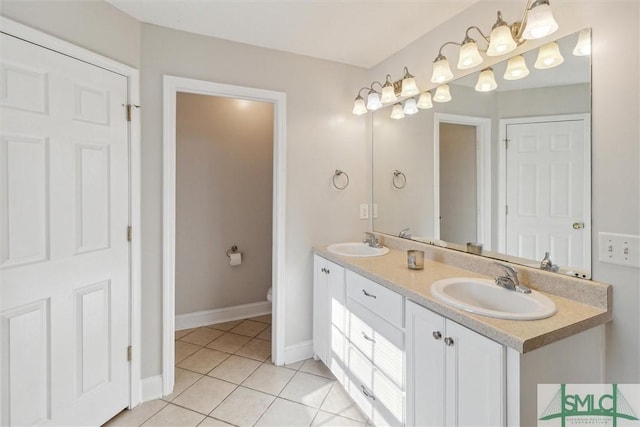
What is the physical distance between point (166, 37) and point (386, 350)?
7.32 feet

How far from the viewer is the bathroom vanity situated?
38.3 inches

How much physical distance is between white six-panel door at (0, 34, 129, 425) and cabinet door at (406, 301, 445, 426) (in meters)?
1.60

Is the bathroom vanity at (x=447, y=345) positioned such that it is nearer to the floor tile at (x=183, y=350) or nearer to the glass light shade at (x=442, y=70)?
the glass light shade at (x=442, y=70)

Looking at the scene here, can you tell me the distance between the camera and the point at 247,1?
1.65 meters

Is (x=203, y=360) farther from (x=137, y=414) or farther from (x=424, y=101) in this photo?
(x=424, y=101)

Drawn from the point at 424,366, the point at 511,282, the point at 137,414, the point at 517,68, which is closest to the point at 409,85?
the point at 517,68

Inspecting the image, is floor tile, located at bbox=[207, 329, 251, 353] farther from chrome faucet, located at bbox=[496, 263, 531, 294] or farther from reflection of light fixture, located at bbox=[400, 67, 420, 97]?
reflection of light fixture, located at bbox=[400, 67, 420, 97]

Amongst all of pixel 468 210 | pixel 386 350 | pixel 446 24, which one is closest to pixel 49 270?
pixel 386 350

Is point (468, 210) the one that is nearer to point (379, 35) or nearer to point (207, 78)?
point (379, 35)

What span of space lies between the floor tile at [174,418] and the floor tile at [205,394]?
4cm

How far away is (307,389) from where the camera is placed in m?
2.00

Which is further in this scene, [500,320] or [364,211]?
[364,211]

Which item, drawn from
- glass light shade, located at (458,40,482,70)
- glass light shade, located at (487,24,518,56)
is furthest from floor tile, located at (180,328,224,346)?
glass light shade, located at (487,24,518,56)

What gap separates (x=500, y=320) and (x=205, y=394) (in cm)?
181
